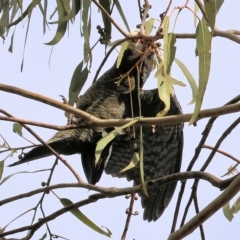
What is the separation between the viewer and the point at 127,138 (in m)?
2.33

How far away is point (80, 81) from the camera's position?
160cm

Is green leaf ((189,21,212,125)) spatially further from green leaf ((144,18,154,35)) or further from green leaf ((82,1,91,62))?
green leaf ((82,1,91,62))

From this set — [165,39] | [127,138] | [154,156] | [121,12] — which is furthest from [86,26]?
[154,156]

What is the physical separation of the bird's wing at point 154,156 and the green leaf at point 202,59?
1.07 metres

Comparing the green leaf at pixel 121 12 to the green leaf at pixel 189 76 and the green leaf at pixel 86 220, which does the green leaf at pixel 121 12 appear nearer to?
the green leaf at pixel 189 76

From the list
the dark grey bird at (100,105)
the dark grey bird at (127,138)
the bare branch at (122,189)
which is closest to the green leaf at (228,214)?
the dark grey bird at (127,138)

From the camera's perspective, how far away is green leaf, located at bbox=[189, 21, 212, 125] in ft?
3.51

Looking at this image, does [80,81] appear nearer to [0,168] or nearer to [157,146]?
[0,168]

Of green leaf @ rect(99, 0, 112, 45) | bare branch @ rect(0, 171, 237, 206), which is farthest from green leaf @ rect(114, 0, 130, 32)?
bare branch @ rect(0, 171, 237, 206)

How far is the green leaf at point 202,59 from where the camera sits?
107 cm

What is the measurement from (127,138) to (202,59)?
49.7 inches

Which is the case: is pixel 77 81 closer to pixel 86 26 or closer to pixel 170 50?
pixel 86 26

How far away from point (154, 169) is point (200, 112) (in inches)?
50.1

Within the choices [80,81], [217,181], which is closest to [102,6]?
[80,81]
